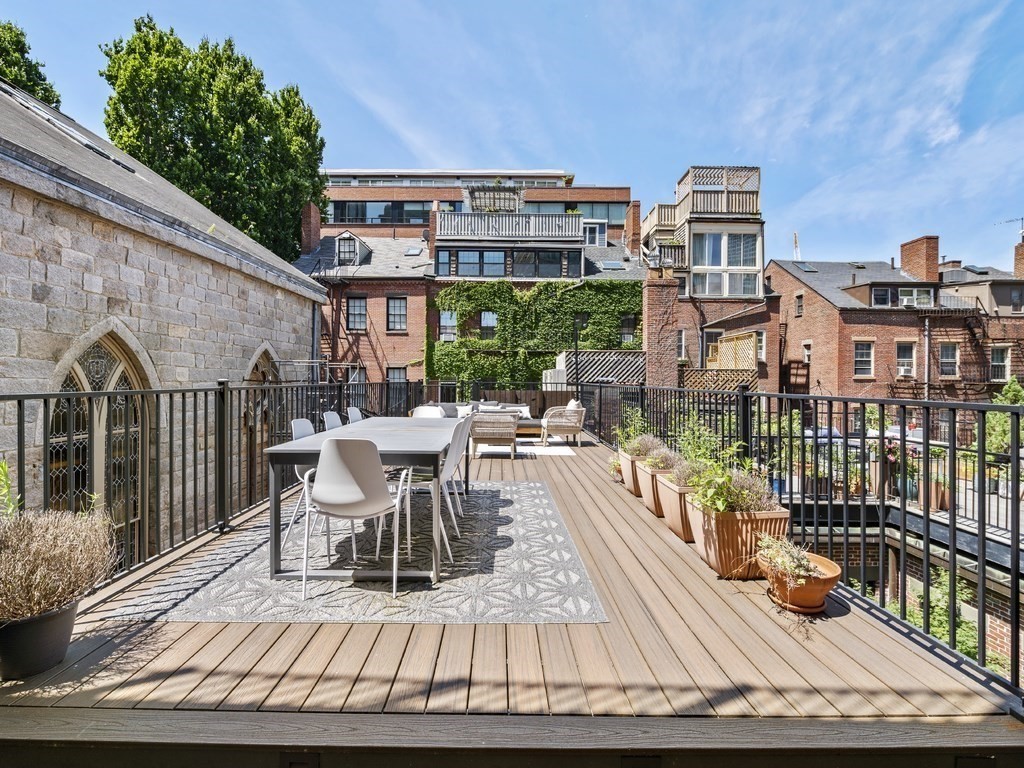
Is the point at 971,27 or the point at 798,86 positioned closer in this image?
the point at 971,27

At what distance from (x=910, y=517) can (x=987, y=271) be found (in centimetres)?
2465

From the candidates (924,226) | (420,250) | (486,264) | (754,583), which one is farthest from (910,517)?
(924,226)

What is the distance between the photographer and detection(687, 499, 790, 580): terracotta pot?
9.29 ft

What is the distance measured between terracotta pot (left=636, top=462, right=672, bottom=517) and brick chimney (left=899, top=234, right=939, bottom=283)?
937 inches

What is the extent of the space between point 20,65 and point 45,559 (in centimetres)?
2406

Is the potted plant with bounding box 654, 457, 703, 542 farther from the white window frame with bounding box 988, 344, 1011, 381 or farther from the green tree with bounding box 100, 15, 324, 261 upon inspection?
the white window frame with bounding box 988, 344, 1011, 381

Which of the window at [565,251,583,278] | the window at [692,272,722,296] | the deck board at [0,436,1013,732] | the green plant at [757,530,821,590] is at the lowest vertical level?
the deck board at [0,436,1013,732]

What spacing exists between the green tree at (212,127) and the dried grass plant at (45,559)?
2187 centimetres

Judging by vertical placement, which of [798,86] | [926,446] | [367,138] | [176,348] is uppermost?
[367,138]

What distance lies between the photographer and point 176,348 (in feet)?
23.5

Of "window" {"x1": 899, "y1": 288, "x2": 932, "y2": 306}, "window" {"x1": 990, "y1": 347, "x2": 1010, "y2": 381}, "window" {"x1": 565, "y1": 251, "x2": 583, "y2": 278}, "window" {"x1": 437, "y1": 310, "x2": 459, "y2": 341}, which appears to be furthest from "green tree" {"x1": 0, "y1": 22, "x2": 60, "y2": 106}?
"window" {"x1": 990, "y1": 347, "x2": 1010, "y2": 381}

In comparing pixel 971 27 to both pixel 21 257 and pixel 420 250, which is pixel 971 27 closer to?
pixel 21 257

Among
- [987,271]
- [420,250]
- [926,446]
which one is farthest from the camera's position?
[987,271]

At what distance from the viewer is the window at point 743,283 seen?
21.8 metres
